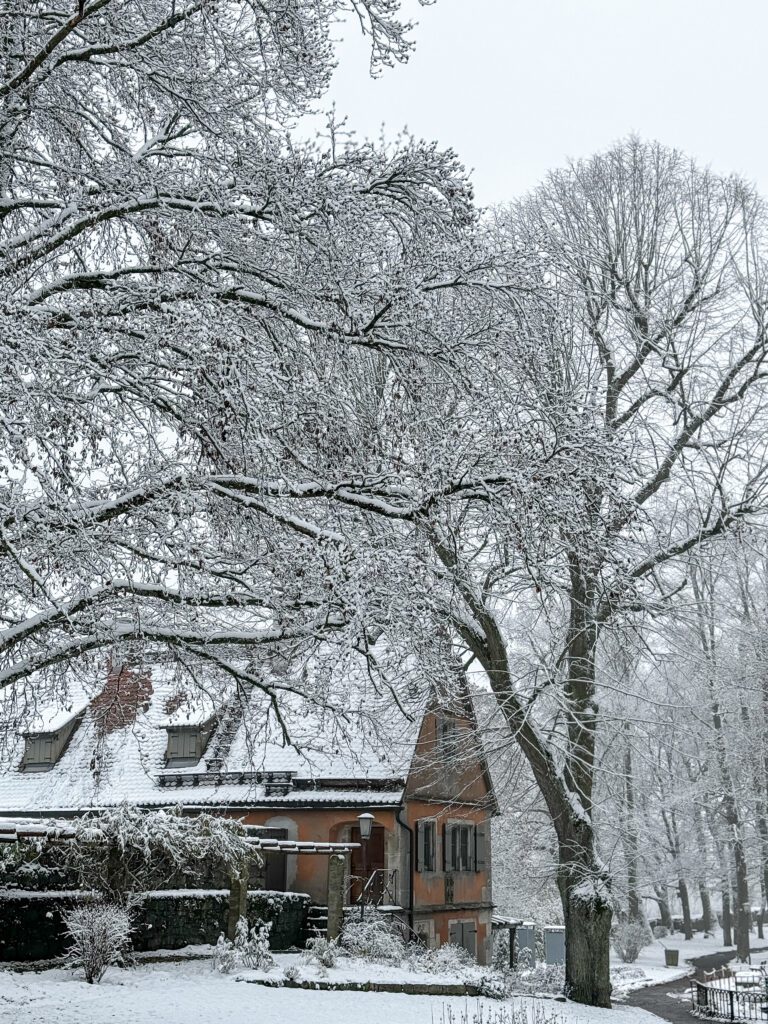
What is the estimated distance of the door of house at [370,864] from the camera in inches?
942

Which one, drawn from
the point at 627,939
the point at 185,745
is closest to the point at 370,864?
the point at 185,745

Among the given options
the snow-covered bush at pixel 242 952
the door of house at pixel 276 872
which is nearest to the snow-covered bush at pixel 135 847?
the snow-covered bush at pixel 242 952

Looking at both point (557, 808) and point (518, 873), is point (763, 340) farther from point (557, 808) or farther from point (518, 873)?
point (518, 873)

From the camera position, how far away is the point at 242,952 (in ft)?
52.7

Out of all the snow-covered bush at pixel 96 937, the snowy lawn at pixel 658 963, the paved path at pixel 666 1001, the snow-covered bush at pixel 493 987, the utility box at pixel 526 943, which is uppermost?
the snow-covered bush at pixel 96 937

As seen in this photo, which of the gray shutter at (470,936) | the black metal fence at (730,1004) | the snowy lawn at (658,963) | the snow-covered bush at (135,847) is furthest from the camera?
the snowy lawn at (658,963)

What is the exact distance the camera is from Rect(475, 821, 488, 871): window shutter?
97.3 feet

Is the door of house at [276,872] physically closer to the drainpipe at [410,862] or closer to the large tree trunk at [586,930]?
the drainpipe at [410,862]

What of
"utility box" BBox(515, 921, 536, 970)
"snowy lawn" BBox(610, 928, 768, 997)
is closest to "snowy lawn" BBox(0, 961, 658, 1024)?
"snowy lawn" BBox(610, 928, 768, 997)

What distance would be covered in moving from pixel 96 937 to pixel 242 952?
3.51m

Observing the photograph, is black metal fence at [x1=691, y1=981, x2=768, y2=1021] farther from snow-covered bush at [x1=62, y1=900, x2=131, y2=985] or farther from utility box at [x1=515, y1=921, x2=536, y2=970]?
snow-covered bush at [x1=62, y1=900, x2=131, y2=985]

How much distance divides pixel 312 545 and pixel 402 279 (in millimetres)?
2126

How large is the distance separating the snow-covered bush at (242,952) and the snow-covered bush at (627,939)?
24850 mm

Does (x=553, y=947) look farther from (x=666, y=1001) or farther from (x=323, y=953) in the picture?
(x=323, y=953)
